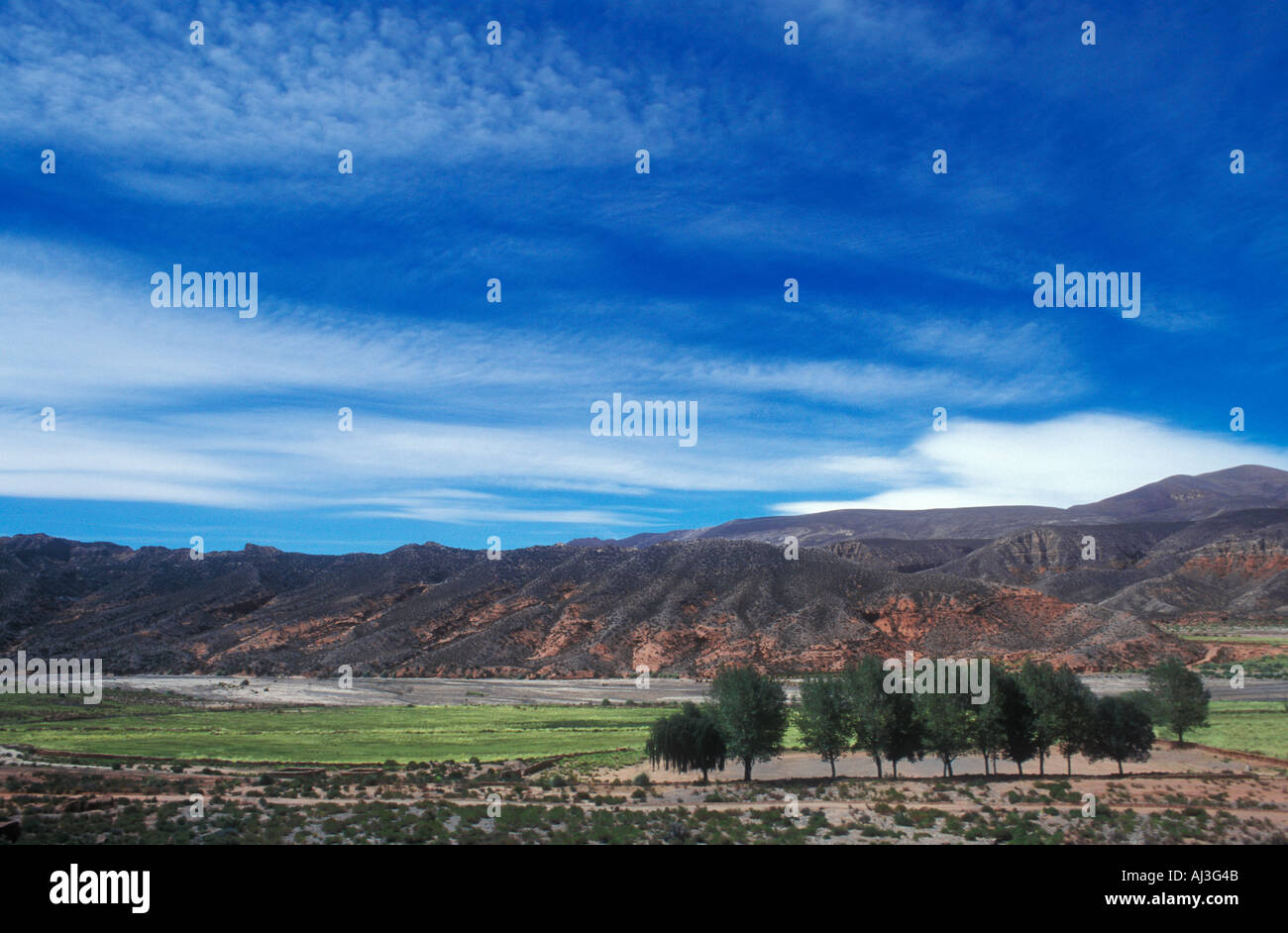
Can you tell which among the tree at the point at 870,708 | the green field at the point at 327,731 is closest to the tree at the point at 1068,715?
the tree at the point at 870,708

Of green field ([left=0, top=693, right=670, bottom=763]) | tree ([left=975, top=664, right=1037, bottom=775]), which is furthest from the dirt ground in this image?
tree ([left=975, top=664, right=1037, bottom=775])

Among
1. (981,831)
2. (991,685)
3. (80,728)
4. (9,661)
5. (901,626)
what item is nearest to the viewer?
(981,831)

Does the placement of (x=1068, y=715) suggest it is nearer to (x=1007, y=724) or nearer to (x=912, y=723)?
(x=1007, y=724)

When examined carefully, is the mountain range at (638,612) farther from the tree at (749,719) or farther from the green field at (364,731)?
the tree at (749,719)

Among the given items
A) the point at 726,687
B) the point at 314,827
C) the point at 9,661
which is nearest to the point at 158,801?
the point at 314,827

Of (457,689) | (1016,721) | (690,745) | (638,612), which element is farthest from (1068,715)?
(638,612)

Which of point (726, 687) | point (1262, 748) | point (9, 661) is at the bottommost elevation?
point (9, 661)

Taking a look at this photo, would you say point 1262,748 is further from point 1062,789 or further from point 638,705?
point 638,705
